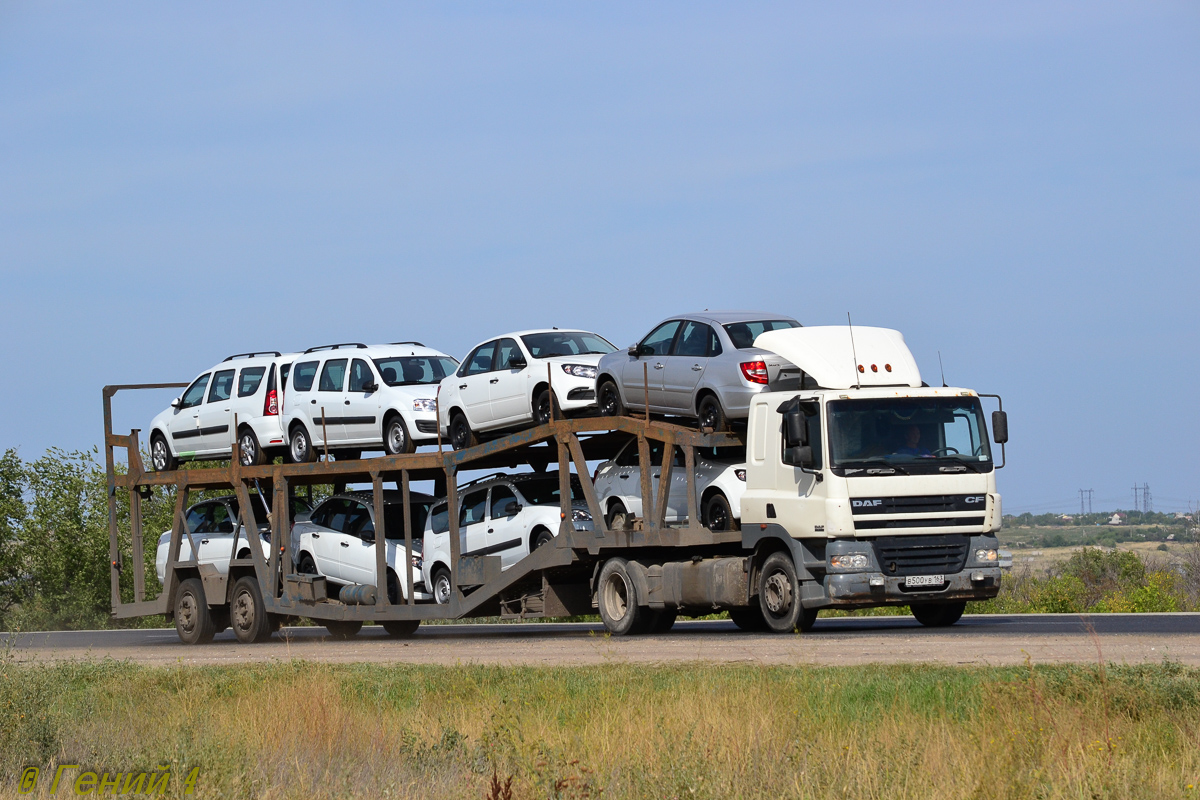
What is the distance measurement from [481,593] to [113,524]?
27.5 feet

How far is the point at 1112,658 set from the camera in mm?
12453

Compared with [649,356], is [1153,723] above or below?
below

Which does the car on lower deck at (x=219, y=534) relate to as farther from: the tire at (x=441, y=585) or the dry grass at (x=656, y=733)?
the dry grass at (x=656, y=733)

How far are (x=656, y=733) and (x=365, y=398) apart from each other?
40.6ft

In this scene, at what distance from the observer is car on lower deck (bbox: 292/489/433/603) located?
68.7ft

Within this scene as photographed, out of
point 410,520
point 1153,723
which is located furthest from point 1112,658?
point 410,520

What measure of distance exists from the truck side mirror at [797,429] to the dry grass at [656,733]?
380 centimetres

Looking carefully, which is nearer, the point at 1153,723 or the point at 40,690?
the point at 1153,723

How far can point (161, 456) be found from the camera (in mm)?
23797

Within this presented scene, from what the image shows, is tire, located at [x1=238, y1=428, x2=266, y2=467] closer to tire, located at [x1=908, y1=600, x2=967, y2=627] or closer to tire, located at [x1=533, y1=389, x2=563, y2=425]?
tire, located at [x1=533, y1=389, x2=563, y2=425]

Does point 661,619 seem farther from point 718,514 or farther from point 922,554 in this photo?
point 922,554

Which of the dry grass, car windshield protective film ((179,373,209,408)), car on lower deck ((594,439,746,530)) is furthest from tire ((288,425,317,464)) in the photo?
the dry grass

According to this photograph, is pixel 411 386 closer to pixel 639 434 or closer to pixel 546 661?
pixel 639 434

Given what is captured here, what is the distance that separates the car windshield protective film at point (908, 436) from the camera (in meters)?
16.0
